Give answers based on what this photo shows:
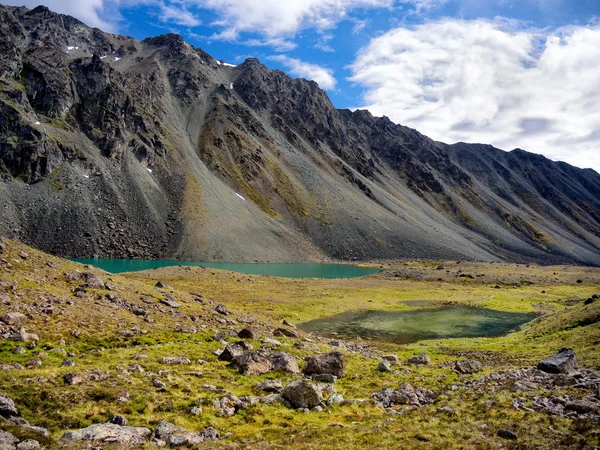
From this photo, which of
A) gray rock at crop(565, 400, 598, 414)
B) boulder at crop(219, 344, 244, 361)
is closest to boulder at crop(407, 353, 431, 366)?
gray rock at crop(565, 400, 598, 414)

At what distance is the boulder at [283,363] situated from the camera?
992 inches

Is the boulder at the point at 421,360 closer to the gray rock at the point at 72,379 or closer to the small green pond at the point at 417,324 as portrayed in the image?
the small green pond at the point at 417,324

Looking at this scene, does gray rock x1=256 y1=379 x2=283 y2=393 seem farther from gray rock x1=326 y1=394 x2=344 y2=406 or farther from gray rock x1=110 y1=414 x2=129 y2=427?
gray rock x1=110 y1=414 x2=129 y2=427

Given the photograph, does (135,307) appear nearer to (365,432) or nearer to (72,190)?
(365,432)

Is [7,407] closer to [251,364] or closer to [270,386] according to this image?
[270,386]

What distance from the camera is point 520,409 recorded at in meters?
18.0

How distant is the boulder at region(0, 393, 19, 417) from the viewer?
45.8 feet

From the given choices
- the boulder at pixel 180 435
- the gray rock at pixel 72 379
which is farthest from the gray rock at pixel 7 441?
the gray rock at pixel 72 379

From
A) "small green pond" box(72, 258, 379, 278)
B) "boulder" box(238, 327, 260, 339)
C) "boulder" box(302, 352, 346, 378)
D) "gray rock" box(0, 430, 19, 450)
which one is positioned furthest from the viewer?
"small green pond" box(72, 258, 379, 278)

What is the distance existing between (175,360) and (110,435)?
413 inches

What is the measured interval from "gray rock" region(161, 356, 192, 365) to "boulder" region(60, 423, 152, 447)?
9057 millimetres

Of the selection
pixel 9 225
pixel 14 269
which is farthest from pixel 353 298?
pixel 9 225

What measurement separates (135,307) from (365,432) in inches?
1035

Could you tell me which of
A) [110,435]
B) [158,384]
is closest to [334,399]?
[158,384]
